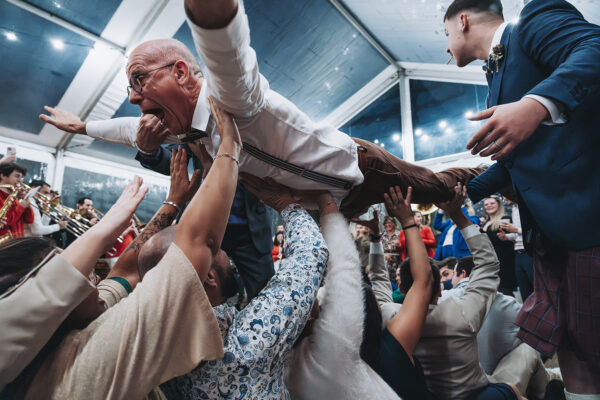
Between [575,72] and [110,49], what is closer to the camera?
[575,72]

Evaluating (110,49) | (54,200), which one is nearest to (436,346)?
(54,200)

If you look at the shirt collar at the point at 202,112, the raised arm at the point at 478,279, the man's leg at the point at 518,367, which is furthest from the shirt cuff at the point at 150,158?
the man's leg at the point at 518,367

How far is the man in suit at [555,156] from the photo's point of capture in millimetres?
828

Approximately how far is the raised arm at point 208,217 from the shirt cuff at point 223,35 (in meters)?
0.26

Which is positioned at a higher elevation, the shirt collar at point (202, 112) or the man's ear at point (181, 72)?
the man's ear at point (181, 72)

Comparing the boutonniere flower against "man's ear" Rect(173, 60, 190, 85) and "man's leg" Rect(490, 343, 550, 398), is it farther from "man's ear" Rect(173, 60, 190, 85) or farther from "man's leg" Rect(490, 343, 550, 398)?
"man's leg" Rect(490, 343, 550, 398)

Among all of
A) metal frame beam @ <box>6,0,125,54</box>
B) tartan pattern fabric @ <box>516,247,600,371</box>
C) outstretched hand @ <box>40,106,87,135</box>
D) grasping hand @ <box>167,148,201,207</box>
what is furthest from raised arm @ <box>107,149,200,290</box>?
metal frame beam @ <box>6,0,125,54</box>

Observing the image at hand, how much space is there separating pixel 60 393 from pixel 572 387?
142 cm

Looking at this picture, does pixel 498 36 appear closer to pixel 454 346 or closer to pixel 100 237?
pixel 454 346

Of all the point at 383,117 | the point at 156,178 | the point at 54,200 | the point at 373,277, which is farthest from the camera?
the point at 383,117

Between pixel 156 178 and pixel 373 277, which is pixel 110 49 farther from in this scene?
pixel 373 277

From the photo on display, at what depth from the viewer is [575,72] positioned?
0.82 m

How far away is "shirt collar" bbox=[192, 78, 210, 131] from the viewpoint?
117 centimetres

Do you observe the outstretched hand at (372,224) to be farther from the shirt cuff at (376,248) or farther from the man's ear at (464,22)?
the man's ear at (464,22)
